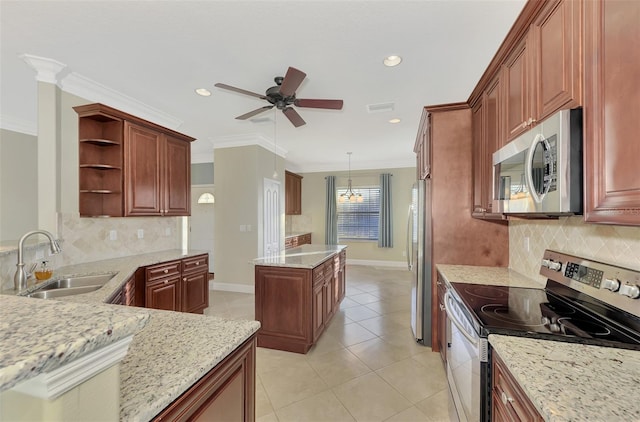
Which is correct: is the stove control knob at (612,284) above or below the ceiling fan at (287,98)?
below

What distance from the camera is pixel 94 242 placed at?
9.73 feet

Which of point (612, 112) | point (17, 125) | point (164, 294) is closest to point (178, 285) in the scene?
point (164, 294)

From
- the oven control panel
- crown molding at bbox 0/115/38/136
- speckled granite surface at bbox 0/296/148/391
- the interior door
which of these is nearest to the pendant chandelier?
the interior door

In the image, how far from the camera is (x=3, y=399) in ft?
1.56

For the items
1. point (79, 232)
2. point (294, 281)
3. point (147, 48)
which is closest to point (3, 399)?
point (294, 281)

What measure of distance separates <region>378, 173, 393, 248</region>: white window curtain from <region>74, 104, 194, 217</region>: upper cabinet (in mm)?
4970

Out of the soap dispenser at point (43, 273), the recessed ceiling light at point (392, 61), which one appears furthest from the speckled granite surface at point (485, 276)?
A: the soap dispenser at point (43, 273)

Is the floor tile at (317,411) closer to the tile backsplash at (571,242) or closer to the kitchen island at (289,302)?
the kitchen island at (289,302)

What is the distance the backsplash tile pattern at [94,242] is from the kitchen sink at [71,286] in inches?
9.2

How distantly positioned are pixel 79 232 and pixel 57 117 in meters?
1.16

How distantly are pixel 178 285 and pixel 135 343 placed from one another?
99.6 inches

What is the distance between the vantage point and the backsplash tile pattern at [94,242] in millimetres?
2186

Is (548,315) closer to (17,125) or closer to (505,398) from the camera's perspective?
(505,398)

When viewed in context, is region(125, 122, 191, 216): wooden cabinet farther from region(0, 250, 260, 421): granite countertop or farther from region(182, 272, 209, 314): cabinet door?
region(0, 250, 260, 421): granite countertop
